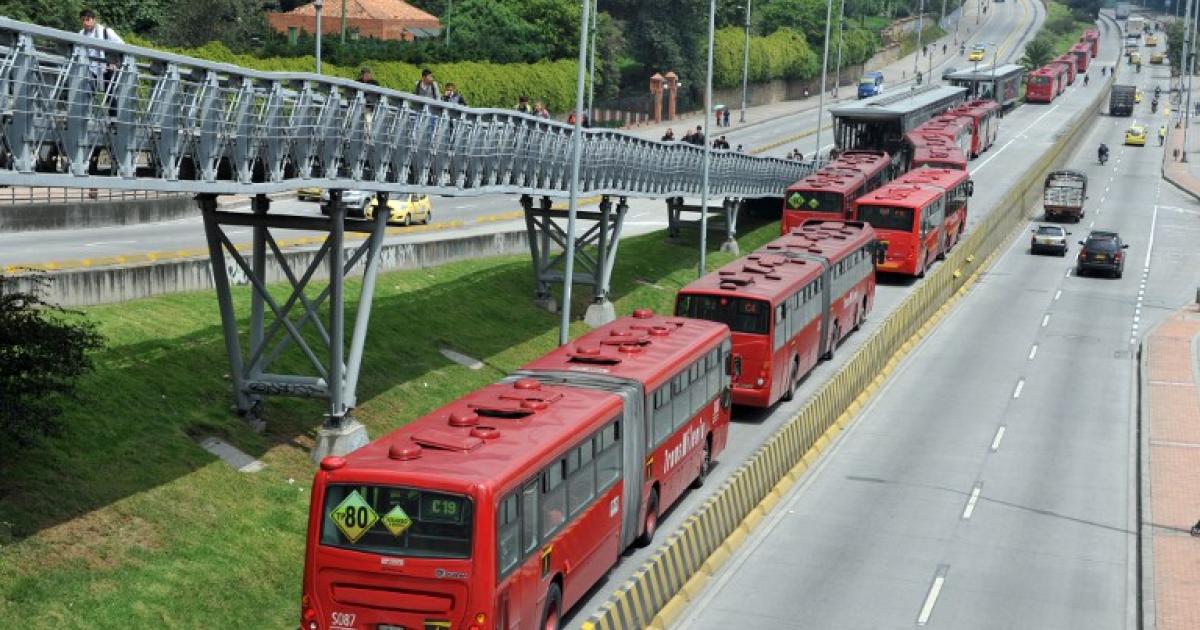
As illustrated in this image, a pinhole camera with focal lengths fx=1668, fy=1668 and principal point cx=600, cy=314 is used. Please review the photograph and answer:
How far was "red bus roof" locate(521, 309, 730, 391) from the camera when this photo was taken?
29016mm

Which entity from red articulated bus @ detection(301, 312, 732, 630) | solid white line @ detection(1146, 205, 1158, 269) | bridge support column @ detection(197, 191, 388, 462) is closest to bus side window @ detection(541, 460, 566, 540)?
red articulated bus @ detection(301, 312, 732, 630)

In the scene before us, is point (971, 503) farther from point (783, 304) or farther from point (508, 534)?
point (508, 534)

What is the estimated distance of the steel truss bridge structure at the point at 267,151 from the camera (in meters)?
21.3

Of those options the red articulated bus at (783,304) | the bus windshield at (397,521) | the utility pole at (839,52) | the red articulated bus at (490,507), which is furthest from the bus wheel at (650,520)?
the utility pole at (839,52)

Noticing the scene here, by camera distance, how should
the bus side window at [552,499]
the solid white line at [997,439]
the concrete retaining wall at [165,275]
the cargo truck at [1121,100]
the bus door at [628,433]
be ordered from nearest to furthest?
the bus side window at [552,499]
the bus door at [628,433]
the concrete retaining wall at [165,275]
the solid white line at [997,439]
the cargo truck at [1121,100]

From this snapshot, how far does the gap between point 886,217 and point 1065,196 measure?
85.1 feet

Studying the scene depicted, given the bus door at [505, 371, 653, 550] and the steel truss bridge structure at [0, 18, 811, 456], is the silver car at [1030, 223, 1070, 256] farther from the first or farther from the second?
the bus door at [505, 371, 653, 550]

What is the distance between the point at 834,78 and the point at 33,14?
105 metres

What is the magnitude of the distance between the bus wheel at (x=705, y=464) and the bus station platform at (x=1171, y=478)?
857cm

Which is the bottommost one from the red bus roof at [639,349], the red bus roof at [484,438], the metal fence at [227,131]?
the red bus roof at [639,349]

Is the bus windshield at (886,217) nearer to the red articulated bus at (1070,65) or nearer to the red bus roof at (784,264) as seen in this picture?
the red bus roof at (784,264)

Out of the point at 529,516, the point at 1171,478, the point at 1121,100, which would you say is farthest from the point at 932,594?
the point at 1121,100

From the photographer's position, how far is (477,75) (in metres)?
99.2

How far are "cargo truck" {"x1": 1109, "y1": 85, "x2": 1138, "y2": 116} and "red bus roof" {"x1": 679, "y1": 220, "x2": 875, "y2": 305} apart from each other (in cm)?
10617
